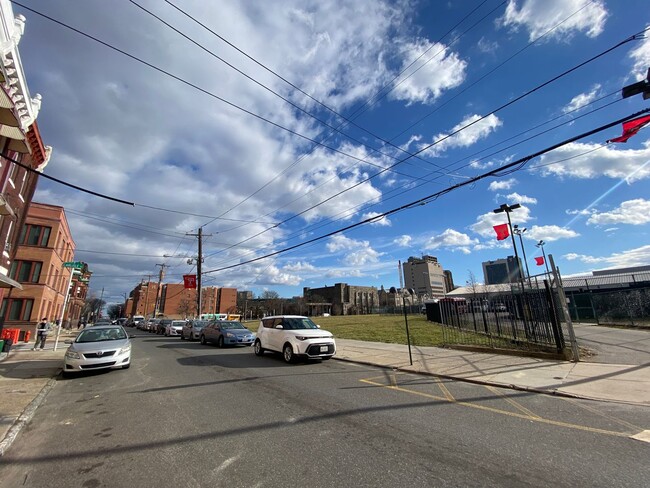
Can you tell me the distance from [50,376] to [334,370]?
892 cm

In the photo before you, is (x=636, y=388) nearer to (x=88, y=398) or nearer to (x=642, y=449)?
(x=642, y=449)

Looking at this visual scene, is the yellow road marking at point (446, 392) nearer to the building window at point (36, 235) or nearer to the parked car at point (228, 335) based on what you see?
the parked car at point (228, 335)

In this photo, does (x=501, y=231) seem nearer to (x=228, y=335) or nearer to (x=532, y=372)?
(x=532, y=372)

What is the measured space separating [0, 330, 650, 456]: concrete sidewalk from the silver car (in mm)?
701

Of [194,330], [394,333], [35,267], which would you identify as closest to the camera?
[394,333]

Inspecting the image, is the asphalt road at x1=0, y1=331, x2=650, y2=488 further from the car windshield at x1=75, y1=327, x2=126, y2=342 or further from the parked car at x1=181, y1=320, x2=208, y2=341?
the parked car at x1=181, y1=320, x2=208, y2=341

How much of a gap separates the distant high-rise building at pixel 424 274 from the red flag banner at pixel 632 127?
9253cm

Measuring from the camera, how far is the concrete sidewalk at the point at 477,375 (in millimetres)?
6777

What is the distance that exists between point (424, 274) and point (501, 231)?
3309 inches

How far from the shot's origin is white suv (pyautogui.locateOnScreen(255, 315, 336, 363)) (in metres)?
12.0

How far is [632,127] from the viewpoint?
24.5 feet

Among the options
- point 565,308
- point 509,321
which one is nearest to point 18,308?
point 509,321

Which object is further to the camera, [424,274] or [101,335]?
[424,274]

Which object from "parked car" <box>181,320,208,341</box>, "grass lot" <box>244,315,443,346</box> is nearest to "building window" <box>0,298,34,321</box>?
"parked car" <box>181,320,208,341</box>
